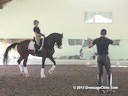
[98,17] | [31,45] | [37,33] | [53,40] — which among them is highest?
[98,17]

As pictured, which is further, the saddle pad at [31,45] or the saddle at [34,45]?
the saddle pad at [31,45]

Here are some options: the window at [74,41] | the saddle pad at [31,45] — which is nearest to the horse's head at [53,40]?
the saddle pad at [31,45]

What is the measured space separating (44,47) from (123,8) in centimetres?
1058

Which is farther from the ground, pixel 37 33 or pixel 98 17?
pixel 98 17

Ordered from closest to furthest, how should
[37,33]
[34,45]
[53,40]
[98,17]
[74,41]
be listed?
[37,33] → [53,40] → [34,45] → [98,17] → [74,41]

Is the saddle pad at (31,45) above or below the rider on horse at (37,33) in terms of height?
below

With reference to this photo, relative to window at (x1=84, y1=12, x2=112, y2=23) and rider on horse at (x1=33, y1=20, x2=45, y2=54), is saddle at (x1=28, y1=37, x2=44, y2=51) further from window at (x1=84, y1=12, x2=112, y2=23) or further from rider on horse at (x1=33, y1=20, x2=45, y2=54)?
window at (x1=84, y1=12, x2=112, y2=23)

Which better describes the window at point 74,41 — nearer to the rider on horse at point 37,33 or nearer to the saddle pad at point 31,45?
the saddle pad at point 31,45

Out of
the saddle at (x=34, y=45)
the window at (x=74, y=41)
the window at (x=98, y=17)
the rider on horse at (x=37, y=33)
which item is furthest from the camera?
the window at (x=74, y=41)

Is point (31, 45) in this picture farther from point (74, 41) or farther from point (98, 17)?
point (98, 17)

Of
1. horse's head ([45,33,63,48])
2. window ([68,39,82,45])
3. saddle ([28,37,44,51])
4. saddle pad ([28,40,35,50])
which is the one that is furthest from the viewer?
window ([68,39,82,45])

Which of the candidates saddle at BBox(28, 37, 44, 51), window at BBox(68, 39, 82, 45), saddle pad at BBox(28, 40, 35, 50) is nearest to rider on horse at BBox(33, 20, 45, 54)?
saddle at BBox(28, 37, 44, 51)

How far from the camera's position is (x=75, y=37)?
70.8 ft

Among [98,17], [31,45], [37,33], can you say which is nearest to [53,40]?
[37,33]
